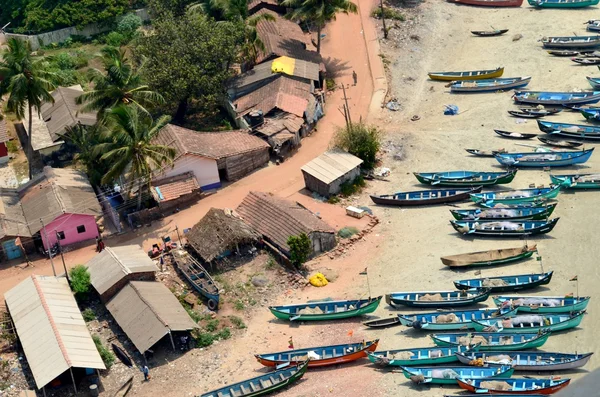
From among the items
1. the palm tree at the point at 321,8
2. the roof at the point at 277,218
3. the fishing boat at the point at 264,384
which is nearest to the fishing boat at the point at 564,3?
the palm tree at the point at 321,8

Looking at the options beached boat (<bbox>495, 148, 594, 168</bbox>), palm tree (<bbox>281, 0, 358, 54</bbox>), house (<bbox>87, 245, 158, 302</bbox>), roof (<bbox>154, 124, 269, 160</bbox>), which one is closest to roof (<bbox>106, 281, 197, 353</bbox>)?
house (<bbox>87, 245, 158, 302</bbox>)

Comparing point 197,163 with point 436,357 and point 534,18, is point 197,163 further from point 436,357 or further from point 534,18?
point 534,18

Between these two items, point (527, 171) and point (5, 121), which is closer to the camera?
point (527, 171)

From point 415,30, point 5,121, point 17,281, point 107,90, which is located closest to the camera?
point 17,281

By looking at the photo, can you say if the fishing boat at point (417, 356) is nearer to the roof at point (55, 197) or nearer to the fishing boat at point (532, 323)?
the fishing boat at point (532, 323)

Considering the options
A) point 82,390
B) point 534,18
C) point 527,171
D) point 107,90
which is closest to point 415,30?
point 534,18

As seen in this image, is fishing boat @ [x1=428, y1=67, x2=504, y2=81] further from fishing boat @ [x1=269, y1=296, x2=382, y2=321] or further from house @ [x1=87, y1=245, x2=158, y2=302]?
house @ [x1=87, y1=245, x2=158, y2=302]
